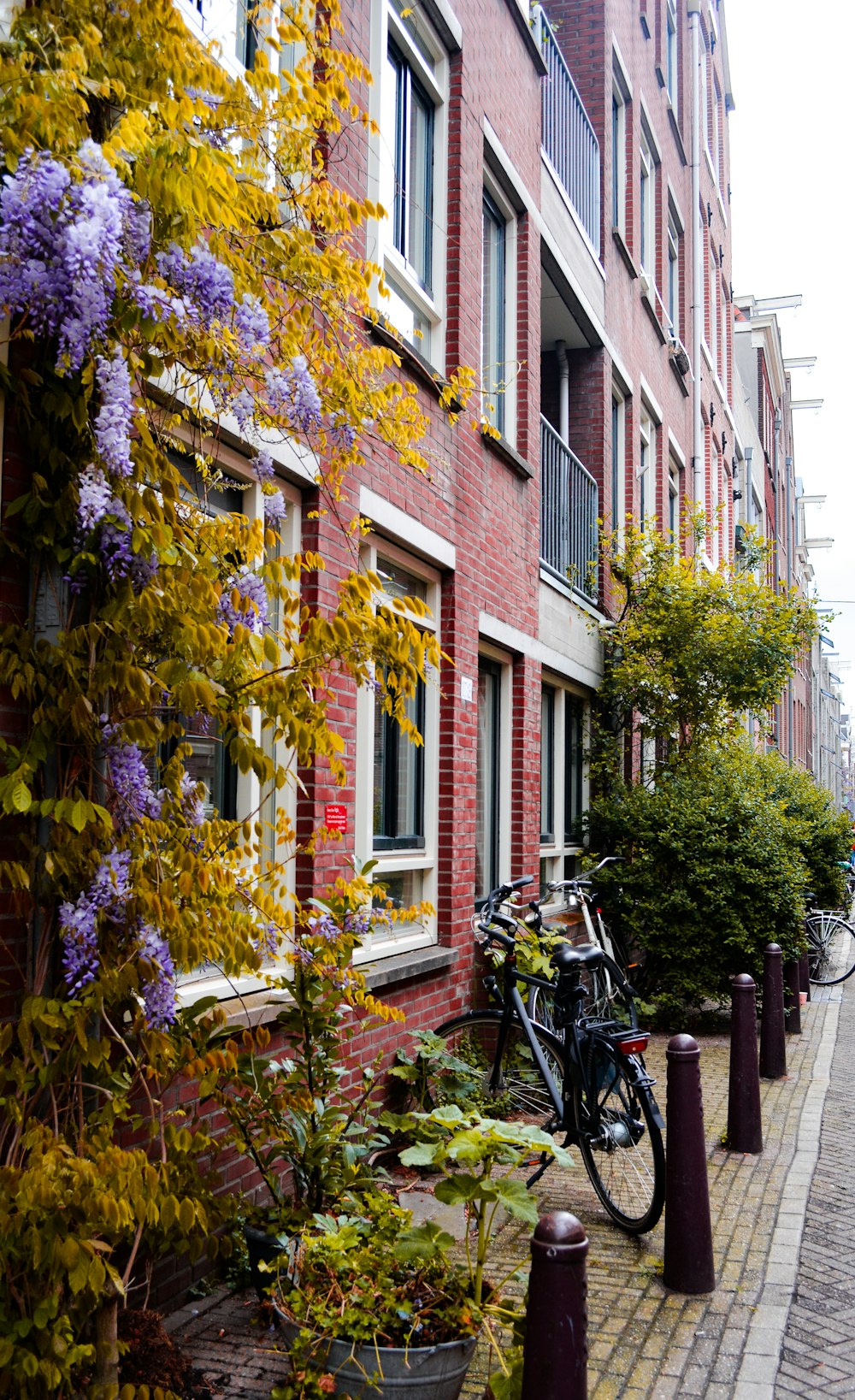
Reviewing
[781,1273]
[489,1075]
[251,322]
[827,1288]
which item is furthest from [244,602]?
[489,1075]

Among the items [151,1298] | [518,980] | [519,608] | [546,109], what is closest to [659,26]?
[546,109]

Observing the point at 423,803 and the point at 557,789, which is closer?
the point at 423,803

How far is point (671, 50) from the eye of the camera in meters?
19.2

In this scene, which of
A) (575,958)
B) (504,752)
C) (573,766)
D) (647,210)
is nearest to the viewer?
(575,958)

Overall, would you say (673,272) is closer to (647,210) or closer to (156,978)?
(647,210)

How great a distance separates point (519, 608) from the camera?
9250mm

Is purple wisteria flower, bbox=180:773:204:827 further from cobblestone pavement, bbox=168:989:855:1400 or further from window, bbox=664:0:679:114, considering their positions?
window, bbox=664:0:679:114

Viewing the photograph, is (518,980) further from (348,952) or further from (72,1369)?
(72,1369)

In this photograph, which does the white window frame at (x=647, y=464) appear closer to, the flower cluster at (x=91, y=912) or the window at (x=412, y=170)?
the window at (x=412, y=170)

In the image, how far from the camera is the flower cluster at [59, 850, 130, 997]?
3090 mm

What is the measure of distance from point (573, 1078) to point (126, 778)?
305 cm

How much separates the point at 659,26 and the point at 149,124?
17.0 meters

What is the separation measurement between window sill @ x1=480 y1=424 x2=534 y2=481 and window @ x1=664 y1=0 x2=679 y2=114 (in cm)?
1156

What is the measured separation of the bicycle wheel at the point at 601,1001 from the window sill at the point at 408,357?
3204 mm
